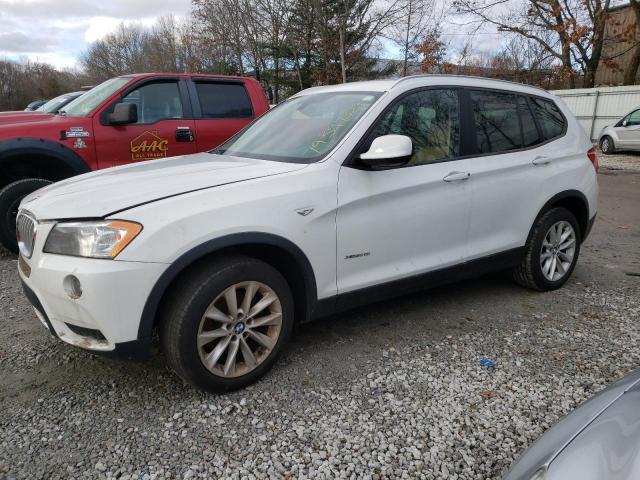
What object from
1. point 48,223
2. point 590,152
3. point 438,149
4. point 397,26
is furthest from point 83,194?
point 397,26

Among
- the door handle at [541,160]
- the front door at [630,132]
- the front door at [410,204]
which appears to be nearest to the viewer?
the front door at [410,204]

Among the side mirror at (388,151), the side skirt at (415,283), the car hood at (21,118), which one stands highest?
the car hood at (21,118)

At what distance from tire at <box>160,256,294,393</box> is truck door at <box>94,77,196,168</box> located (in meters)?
3.42

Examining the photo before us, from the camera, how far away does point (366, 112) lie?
3.20 m

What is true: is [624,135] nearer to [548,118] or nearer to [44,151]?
[548,118]

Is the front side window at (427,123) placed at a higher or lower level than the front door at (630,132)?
higher

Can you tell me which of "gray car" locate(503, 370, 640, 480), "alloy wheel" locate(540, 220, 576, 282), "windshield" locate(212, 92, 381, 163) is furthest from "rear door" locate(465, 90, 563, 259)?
"gray car" locate(503, 370, 640, 480)

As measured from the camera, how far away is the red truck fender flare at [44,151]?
4.88 m

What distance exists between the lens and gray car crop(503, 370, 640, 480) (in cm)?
134

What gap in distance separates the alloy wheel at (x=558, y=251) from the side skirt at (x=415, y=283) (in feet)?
1.07

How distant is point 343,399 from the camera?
109 inches

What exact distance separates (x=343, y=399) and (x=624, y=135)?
1659 centimetres

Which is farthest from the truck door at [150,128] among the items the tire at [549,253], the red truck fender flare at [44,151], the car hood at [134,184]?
the tire at [549,253]

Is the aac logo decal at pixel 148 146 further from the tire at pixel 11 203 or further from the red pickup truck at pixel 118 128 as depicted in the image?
the tire at pixel 11 203
